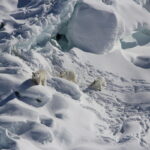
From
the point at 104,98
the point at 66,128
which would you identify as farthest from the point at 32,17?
the point at 66,128

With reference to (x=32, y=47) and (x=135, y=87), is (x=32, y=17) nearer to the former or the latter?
(x=32, y=47)

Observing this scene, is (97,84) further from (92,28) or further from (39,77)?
(92,28)

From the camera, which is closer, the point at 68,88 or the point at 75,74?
the point at 68,88

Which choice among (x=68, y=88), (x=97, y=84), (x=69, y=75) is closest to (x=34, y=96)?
(x=68, y=88)

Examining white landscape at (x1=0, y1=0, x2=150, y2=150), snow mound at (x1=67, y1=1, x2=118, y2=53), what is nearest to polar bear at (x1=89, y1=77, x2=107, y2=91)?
white landscape at (x1=0, y1=0, x2=150, y2=150)

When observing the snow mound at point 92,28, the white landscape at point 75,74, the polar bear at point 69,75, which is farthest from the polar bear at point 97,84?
the snow mound at point 92,28

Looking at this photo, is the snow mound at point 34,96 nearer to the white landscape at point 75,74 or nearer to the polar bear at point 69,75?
the white landscape at point 75,74
